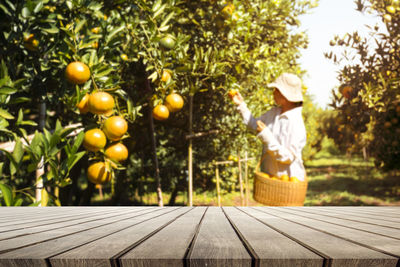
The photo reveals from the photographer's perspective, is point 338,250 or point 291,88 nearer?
point 338,250

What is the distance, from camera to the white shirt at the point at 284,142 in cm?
289

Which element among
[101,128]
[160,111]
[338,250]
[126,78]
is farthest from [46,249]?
[126,78]

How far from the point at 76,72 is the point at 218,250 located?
1683 millimetres

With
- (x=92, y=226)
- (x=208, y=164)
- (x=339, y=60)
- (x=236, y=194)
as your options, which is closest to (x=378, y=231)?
(x=92, y=226)

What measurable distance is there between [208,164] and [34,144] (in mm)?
3430

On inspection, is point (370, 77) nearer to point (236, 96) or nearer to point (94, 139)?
point (236, 96)

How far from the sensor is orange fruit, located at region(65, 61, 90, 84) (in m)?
1.99

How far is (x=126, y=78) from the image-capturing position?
3.95 meters

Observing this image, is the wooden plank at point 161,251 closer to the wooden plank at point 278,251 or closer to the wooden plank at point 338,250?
the wooden plank at point 278,251

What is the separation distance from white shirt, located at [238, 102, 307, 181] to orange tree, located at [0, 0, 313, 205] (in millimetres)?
612

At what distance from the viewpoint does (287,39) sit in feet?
16.6

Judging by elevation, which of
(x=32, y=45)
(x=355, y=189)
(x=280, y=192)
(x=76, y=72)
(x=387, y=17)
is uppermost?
(x=387, y=17)

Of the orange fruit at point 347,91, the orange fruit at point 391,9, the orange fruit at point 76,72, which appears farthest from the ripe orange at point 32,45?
the orange fruit at point 391,9

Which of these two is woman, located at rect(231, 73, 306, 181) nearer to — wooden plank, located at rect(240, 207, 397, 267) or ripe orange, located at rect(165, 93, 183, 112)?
ripe orange, located at rect(165, 93, 183, 112)
